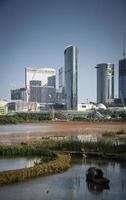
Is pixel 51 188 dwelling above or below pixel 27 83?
below

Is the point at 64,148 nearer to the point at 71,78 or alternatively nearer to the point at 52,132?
the point at 52,132

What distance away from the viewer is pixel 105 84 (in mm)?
71188

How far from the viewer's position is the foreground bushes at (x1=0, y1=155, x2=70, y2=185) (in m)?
7.47

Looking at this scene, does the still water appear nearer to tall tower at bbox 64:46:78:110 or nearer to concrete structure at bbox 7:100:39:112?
tall tower at bbox 64:46:78:110

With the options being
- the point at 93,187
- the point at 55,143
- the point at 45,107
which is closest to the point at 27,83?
the point at 45,107

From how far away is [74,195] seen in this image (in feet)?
22.3

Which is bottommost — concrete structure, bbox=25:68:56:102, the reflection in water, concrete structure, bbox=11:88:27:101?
the reflection in water

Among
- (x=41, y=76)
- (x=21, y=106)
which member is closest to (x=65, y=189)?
(x=21, y=106)

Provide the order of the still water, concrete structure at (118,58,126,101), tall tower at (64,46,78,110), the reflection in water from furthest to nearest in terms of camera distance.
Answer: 1. tall tower at (64,46,78,110)
2. concrete structure at (118,58,126,101)
3. the reflection in water
4. the still water

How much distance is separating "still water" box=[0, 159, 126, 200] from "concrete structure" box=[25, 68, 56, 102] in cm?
8486

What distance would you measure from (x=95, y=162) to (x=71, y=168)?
4.04ft

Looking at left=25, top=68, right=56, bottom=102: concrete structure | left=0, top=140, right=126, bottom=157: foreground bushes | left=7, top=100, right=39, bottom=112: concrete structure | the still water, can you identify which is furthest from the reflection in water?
left=25, top=68, right=56, bottom=102: concrete structure

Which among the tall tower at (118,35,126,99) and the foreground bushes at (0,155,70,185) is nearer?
the foreground bushes at (0,155,70,185)

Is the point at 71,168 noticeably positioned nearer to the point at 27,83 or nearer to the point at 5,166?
the point at 5,166
